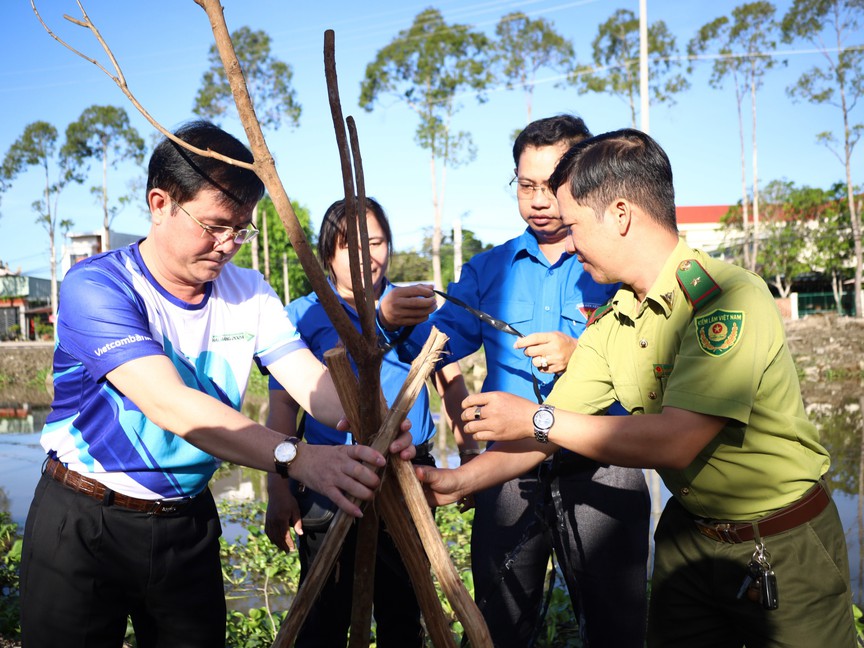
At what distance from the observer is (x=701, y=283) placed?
5.89 feet

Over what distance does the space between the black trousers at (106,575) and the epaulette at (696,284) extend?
1.55 metres

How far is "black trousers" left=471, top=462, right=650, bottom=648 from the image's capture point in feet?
7.68

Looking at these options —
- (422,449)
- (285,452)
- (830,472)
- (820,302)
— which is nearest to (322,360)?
(422,449)

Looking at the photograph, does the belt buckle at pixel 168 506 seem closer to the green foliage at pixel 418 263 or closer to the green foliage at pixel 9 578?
the green foliage at pixel 9 578

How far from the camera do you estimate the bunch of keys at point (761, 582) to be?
177 cm

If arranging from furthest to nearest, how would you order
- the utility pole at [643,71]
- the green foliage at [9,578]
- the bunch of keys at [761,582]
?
1. the utility pole at [643,71]
2. the green foliage at [9,578]
3. the bunch of keys at [761,582]

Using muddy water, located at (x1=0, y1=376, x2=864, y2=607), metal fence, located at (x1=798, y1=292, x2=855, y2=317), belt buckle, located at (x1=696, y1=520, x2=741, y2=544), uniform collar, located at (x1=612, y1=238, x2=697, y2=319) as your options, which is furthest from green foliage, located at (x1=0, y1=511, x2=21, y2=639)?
metal fence, located at (x1=798, y1=292, x2=855, y2=317)

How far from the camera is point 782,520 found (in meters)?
1.82

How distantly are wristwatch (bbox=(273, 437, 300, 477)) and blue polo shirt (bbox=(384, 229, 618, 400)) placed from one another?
2.99 ft

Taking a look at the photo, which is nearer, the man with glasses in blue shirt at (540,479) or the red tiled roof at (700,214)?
the man with glasses in blue shirt at (540,479)

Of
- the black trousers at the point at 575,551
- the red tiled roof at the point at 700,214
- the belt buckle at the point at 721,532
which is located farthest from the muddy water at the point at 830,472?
the red tiled roof at the point at 700,214

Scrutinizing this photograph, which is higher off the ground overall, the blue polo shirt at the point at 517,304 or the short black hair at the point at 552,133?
the short black hair at the point at 552,133

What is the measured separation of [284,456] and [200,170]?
823mm

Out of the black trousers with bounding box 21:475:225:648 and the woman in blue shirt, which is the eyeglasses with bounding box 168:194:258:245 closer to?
the woman in blue shirt
